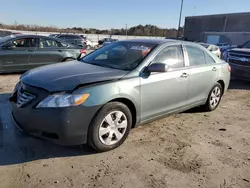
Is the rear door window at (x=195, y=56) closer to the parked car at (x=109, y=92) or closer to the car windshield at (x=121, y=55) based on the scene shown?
the parked car at (x=109, y=92)

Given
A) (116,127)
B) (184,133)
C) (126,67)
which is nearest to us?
(116,127)

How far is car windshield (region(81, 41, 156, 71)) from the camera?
12.9 feet

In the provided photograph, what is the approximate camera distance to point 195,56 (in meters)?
4.85

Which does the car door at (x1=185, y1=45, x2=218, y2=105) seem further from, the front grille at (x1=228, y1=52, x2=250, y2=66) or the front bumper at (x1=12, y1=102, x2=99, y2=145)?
the front grille at (x1=228, y1=52, x2=250, y2=66)

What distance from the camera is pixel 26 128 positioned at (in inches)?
126

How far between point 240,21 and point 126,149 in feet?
147

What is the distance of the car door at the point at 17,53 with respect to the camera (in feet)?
26.7

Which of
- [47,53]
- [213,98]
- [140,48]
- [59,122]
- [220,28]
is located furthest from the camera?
[220,28]

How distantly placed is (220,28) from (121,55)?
4551 centimetres

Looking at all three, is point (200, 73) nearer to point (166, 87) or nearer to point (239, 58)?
point (166, 87)

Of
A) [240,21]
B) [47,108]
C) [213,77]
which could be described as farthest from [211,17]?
[47,108]

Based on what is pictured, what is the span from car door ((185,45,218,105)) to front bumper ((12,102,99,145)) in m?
2.24

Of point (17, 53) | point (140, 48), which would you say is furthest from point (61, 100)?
point (17, 53)

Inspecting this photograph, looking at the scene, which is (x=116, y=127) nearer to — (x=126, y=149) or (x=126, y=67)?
(x=126, y=149)
